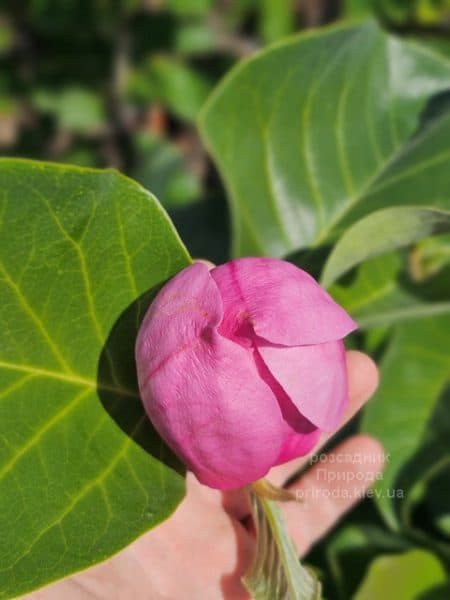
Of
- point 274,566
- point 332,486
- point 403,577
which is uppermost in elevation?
point 274,566

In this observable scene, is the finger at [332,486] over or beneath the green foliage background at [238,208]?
beneath

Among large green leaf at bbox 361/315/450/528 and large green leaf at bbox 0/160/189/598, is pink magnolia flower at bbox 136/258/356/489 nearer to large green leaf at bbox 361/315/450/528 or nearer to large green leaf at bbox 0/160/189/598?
large green leaf at bbox 0/160/189/598

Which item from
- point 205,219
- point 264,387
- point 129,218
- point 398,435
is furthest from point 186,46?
point 264,387

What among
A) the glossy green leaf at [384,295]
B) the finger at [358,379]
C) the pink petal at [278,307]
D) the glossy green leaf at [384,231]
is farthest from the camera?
the glossy green leaf at [384,295]

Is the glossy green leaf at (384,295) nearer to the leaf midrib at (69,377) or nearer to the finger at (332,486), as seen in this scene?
the finger at (332,486)

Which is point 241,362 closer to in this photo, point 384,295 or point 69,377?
point 69,377

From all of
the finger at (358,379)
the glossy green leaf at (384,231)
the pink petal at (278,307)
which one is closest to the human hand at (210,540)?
the finger at (358,379)

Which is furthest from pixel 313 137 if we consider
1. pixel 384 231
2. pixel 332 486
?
pixel 332 486

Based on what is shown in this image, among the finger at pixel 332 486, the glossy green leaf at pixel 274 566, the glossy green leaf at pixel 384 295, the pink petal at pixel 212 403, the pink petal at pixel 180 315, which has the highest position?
the pink petal at pixel 180 315

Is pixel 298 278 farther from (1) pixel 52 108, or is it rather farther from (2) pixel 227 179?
(1) pixel 52 108
